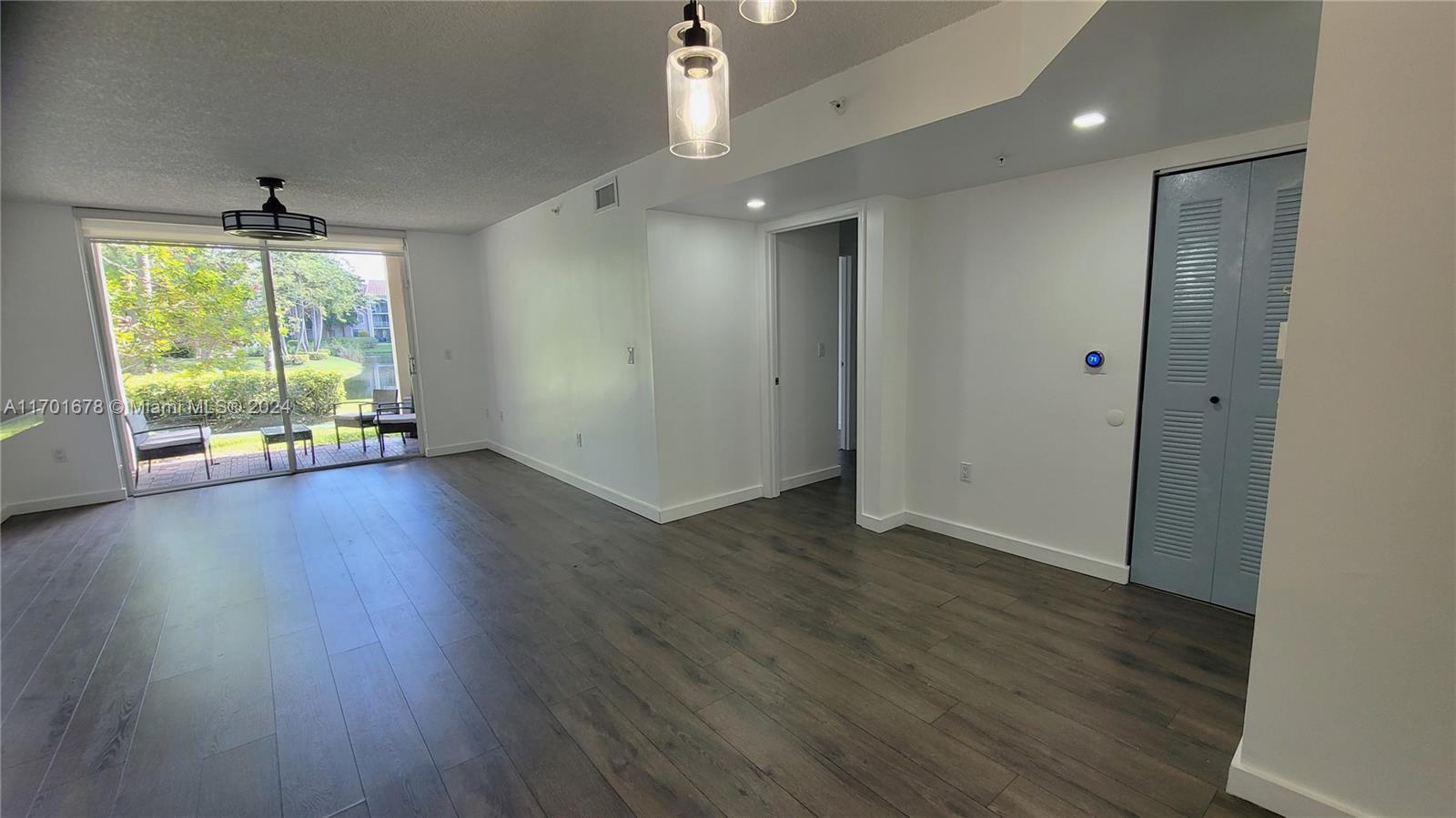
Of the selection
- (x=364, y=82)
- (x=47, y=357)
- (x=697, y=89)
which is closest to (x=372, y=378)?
(x=47, y=357)

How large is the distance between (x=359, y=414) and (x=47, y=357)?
7.60 ft

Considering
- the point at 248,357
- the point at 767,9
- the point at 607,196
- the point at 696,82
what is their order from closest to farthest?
the point at 767,9 → the point at 696,82 → the point at 607,196 → the point at 248,357

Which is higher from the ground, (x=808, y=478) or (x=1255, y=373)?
(x=1255, y=373)

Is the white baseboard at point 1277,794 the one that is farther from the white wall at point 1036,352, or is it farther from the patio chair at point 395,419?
the patio chair at point 395,419

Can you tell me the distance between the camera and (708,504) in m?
4.35

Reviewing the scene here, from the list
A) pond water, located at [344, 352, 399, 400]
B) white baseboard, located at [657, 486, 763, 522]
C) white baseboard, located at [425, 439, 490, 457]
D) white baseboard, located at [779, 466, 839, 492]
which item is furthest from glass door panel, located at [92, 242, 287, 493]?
white baseboard, located at [779, 466, 839, 492]

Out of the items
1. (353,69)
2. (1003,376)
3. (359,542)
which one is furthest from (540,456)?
(1003,376)

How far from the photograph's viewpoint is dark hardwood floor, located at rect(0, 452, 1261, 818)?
173 centimetres

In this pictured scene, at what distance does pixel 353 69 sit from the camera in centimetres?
236

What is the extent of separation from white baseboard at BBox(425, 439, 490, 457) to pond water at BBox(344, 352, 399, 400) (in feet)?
2.79

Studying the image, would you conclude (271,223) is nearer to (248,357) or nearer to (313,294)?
(313,294)

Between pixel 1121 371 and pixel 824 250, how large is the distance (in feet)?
8.37

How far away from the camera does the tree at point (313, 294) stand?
5680 millimetres

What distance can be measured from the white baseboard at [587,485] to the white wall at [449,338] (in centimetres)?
61
